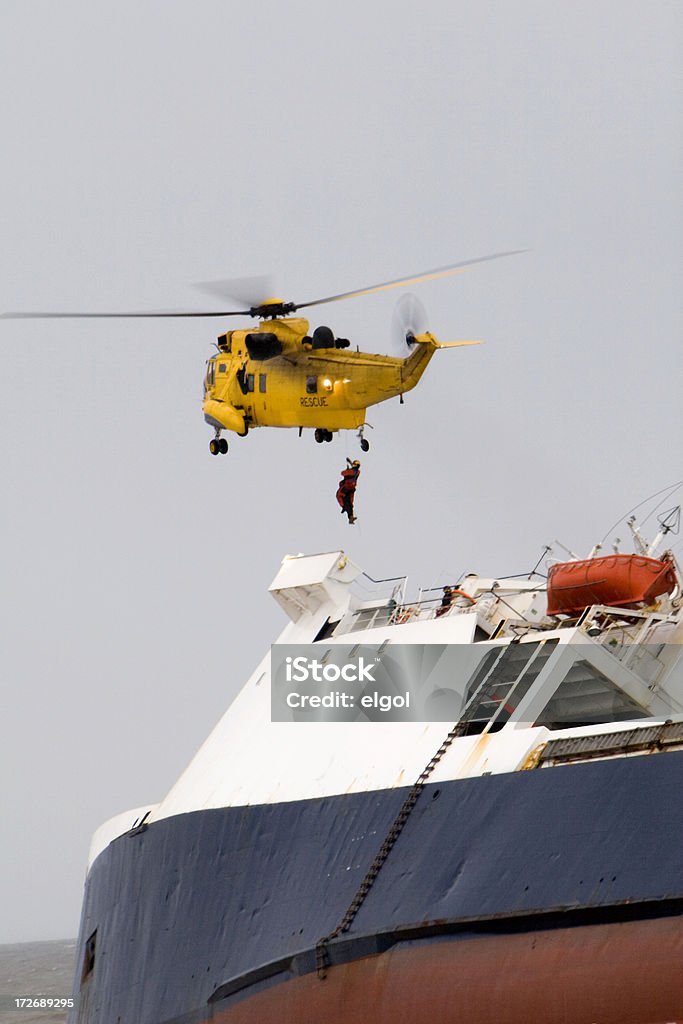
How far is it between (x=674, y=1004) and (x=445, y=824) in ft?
14.8

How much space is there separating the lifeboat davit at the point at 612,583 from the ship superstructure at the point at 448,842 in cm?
4

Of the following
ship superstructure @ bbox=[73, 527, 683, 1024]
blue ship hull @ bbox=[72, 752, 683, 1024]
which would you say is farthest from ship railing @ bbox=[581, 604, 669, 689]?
blue ship hull @ bbox=[72, 752, 683, 1024]

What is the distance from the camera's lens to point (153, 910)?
28781 millimetres

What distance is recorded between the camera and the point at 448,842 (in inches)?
870

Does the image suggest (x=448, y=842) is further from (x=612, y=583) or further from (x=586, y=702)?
(x=612, y=583)

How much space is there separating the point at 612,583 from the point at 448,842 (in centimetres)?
628

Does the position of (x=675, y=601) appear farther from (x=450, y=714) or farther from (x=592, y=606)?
(x=450, y=714)

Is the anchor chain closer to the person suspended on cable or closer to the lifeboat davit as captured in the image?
the lifeboat davit

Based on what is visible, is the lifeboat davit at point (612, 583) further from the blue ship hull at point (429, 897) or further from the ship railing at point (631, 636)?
the blue ship hull at point (429, 897)

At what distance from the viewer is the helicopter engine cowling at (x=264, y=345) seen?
43.4 meters

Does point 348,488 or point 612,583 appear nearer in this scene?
point 612,583

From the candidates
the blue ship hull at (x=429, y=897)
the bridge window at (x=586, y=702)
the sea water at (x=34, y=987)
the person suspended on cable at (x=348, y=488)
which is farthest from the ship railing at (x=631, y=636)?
the sea water at (x=34, y=987)

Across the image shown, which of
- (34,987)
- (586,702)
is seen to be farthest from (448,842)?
(34,987)

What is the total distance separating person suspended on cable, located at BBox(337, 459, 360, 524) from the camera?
134 ft
